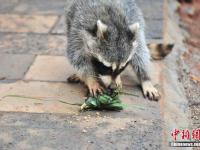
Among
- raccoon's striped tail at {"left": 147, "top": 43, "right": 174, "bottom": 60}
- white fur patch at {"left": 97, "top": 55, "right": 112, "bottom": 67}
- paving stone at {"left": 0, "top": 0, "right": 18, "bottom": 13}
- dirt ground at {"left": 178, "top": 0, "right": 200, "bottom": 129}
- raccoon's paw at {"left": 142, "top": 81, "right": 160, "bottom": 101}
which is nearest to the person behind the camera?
white fur patch at {"left": 97, "top": 55, "right": 112, "bottom": 67}

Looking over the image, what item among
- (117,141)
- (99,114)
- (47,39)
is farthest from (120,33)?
(47,39)

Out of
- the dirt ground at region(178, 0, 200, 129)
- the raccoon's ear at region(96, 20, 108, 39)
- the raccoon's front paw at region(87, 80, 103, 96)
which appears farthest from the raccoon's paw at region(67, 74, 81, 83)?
the dirt ground at region(178, 0, 200, 129)

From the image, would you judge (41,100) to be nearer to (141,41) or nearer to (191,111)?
(141,41)

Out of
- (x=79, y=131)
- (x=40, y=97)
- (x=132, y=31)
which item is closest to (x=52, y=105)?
(x=40, y=97)

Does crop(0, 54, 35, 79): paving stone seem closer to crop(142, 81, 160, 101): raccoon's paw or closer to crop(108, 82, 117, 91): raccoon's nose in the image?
crop(108, 82, 117, 91): raccoon's nose

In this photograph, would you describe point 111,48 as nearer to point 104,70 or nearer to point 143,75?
point 104,70

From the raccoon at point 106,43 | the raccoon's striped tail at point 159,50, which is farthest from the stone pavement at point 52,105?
the raccoon at point 106,43

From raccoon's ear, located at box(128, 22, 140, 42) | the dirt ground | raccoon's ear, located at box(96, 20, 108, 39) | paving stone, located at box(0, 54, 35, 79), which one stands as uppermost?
raccoon's ear, located at box(96, 20, 108, 39)

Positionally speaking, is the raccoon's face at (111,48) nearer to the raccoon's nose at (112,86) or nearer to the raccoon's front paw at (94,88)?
the raccoon's nose at (112,86)
